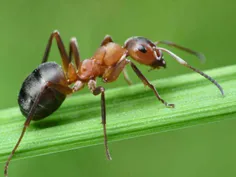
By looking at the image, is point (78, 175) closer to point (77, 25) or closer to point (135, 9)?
point (77, 25)

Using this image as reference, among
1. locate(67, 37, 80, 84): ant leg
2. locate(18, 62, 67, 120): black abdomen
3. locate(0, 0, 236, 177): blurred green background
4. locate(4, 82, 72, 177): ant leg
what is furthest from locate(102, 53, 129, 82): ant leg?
locate(0, 0, 236, 177): blurred green background

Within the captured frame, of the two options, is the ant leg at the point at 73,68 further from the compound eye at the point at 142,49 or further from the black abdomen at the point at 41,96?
the compound eye at the point at 142,49

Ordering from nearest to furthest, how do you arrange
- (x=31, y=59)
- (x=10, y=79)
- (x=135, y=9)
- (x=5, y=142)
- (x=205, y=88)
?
(x=5, y=142)
(x=205, y=88)
(x=10, y=79)
(x=31, y=59)
(x=135, y=9)

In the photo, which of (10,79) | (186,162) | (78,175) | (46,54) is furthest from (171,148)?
(10,79)

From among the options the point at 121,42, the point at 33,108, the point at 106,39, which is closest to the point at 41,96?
the point at 33,108

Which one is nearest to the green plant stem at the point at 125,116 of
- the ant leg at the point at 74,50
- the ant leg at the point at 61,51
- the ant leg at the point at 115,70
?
the ant leg at the point at 115,70

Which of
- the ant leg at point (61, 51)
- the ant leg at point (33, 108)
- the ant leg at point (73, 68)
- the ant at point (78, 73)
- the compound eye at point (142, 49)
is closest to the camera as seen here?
the ant leg at point (33, 108)

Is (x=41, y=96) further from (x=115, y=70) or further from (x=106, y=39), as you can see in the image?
(x=106, y=39)
